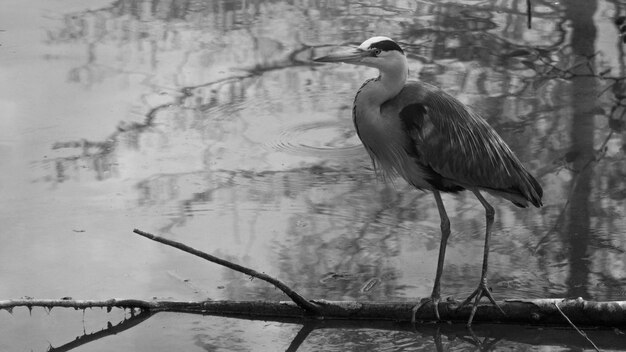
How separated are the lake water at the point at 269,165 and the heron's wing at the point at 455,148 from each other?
0.54 meters

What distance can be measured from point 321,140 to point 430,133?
2241mm

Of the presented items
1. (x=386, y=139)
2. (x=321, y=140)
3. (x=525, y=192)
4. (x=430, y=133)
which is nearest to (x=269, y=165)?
(x=321, y=140)

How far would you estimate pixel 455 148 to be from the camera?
5.76 m

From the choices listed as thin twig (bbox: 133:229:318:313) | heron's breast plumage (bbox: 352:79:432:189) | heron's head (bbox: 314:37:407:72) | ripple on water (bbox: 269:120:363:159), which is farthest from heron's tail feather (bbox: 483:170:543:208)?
ripple on water (bbox: 269:120:363:159)

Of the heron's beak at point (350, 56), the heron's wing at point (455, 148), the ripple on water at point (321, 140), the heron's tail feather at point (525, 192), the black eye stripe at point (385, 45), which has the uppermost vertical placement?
the black eye stripe at point (385, 45)

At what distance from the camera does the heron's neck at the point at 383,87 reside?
225 inches

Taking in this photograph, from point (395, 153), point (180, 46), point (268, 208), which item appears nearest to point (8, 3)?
point (180, 46)

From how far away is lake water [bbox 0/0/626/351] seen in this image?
5.79 meters

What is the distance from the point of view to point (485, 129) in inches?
231

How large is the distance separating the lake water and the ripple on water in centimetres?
2

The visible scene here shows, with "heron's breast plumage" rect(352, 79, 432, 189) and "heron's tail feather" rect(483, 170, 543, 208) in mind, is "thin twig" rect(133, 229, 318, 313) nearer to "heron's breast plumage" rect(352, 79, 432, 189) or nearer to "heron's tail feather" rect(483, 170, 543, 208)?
"heron's breast plumage" rect(352, 79, 432, 189)

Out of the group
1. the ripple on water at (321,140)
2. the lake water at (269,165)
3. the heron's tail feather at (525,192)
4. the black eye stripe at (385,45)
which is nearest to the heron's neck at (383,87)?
the black eye stripe at (385,45)

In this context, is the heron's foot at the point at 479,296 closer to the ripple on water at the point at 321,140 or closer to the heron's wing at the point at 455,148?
the heron's wing at the point at 455,148

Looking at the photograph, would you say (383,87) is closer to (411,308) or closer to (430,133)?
(430,133)
